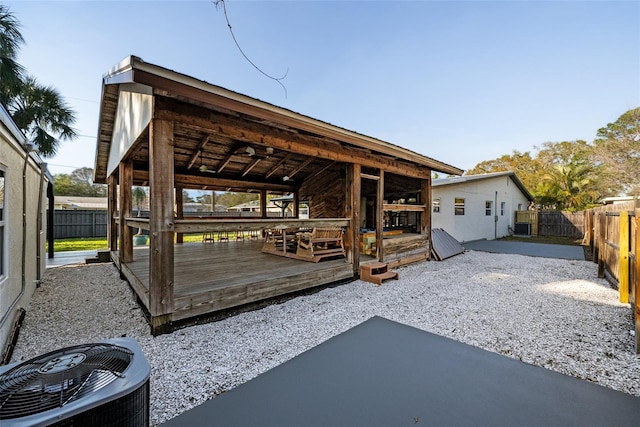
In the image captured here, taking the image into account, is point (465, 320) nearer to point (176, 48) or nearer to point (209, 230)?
point (209, 230)

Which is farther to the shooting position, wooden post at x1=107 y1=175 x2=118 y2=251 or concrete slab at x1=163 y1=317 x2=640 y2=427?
wooden post at x1=107 y1=175 x2=118 y2=251

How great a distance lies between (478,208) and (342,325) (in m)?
14.0

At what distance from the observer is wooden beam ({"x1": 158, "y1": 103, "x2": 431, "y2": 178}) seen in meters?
3.56

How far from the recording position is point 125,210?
614 centimetres

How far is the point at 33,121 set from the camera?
11406 mm

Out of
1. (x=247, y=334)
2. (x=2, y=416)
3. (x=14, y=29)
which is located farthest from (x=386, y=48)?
(x=14, y=29)

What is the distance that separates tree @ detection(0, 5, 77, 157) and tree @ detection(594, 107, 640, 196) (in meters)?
35.0

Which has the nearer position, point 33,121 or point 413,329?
point 413,329

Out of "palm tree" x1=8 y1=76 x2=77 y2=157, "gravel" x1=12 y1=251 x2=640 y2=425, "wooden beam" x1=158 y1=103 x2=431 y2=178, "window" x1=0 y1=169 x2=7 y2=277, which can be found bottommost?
"gravel" x1=12 y1=251 x2=640 y2=425

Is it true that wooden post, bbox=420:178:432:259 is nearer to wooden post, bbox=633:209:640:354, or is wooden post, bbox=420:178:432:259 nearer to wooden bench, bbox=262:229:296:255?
wooden bench, bbox=262:229:296:255

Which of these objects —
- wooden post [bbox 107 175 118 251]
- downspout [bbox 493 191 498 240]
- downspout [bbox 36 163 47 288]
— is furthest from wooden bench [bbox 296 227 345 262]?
downspout [bbox 493 191 498 240]

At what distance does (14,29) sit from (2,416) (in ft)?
55.1

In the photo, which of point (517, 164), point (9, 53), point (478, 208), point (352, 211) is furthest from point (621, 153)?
point (9, 53)

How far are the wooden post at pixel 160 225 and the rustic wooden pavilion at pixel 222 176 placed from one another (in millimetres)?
12
